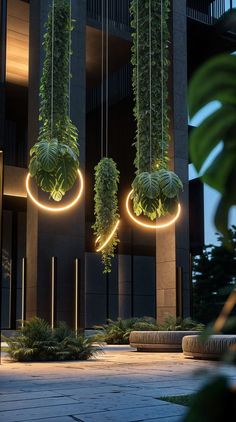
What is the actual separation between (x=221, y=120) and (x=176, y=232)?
2263 centimetres

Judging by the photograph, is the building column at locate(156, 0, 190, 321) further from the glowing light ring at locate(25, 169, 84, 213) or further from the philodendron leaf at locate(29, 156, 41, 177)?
the philodendron leaf at locate(29, 156, 41, 177)

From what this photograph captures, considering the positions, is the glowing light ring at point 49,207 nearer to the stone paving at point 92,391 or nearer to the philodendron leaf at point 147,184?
the stone paving at point 92,391

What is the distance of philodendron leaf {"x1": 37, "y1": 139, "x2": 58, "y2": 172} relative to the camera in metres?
11.7

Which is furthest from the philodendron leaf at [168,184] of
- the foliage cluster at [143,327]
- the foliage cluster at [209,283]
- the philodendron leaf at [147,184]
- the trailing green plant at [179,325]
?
the foliage cluster at [209,283]

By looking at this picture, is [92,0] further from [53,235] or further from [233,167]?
[233,167]

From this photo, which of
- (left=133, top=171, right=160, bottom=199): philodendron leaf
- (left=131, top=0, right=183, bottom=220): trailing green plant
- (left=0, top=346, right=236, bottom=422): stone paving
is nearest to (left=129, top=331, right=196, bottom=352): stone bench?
(left=0, top=346, right=236, bottom=422): stone paving

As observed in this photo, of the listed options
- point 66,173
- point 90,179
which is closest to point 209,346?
point 66,173

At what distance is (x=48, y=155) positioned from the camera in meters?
11.7

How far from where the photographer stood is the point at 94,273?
33594 mm

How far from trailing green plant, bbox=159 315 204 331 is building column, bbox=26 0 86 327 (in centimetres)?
283

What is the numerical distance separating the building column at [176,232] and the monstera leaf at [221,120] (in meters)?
21.5

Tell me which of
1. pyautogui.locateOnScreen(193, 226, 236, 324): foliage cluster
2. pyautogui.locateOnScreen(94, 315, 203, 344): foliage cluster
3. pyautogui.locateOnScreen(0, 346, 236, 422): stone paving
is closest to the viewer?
pyautogui.locateOnScreen(0, 346, 236, 422): stone paving

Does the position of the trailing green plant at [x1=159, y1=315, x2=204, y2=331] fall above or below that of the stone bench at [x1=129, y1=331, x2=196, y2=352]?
above

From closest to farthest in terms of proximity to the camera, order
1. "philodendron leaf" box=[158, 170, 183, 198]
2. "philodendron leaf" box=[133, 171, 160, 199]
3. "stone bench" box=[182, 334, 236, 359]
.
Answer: "philodendron leaf" box=[133, 171, 160, 199], "philodendron leaf" box=[158, 170, 183, 198], "stone bench" box=[182, 334, 236, 359]
